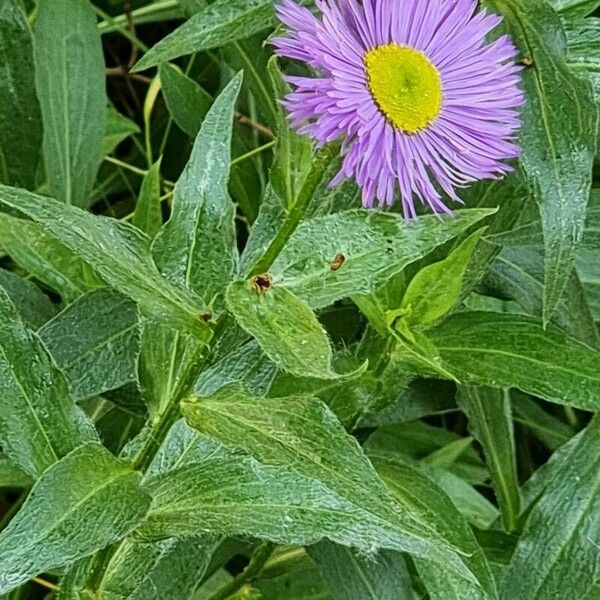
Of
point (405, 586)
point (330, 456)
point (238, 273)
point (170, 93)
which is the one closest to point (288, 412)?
point (330, 456)

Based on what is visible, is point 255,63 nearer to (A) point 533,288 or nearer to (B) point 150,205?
(B) point 150,205

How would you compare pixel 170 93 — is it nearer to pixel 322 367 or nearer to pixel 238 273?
pixel 238 273

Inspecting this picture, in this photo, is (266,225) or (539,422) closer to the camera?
(266,225)

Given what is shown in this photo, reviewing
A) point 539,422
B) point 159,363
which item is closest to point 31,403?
point 159,363

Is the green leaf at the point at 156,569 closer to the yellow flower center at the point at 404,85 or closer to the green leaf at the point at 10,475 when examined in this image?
the green leaf at the point at 10,475

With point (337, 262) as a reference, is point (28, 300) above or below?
below

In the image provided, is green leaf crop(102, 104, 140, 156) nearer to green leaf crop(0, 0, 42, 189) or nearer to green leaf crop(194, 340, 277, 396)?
green leaf crop(0, 0, 42, 189)

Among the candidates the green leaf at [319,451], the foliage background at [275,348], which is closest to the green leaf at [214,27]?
the foliage background at [275,348]
